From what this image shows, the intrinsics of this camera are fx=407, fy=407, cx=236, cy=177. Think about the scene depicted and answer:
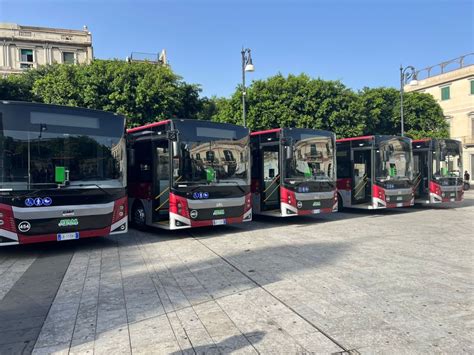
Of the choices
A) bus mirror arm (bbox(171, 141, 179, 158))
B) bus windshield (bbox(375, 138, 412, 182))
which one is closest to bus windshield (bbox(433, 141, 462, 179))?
bus windshield (bbox(375, 138, 412, 182))

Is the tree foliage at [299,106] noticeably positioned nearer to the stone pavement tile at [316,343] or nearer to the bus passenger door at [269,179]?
the bus passenger door at [269,179]

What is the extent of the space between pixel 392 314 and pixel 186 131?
22.6 ft

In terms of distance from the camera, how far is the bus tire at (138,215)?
11.8m

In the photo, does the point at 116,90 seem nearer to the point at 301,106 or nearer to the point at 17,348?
the point at 301,106

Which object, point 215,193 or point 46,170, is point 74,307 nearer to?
point 46,170

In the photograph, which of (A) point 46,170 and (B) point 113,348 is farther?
(A) point 46,170

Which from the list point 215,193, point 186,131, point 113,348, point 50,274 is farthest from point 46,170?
point 113,348

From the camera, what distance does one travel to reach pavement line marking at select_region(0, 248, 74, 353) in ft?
14.0

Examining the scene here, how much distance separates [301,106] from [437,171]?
1143 centimetres

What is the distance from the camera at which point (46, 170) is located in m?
8.23

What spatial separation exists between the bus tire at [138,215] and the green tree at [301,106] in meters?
15.4

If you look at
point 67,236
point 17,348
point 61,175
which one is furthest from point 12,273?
point 17,348

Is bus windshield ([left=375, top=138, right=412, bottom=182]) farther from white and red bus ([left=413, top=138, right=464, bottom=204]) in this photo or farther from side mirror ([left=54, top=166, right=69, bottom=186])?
side mirror ([left=54, top=166, right=69, bottom=186])

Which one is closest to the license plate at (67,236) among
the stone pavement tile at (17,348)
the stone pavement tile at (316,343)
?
the stone pavement tile at (17,348)
